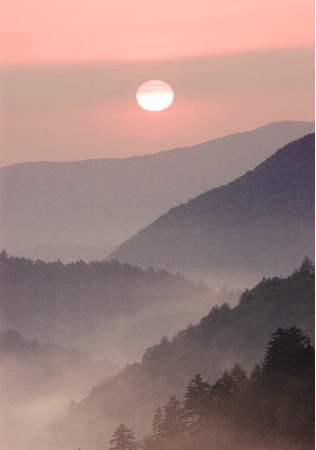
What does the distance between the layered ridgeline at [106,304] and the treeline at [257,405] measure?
1.21ft

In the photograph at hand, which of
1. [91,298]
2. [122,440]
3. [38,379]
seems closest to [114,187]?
[91,298]

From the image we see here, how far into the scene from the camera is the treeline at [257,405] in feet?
15.6

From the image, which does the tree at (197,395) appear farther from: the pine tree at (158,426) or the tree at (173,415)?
the pine tree at (158,426)

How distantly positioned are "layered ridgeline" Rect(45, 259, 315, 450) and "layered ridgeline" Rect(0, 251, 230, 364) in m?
0.09

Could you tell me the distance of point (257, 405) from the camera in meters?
4.77

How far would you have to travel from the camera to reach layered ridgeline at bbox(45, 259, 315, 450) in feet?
15.5

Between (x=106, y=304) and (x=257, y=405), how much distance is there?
3.32 ft

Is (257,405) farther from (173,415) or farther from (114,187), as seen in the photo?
(114,187)

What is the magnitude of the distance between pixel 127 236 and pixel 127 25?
3.83 ft

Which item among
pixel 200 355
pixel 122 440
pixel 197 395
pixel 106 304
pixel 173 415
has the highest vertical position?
pixel 106 304

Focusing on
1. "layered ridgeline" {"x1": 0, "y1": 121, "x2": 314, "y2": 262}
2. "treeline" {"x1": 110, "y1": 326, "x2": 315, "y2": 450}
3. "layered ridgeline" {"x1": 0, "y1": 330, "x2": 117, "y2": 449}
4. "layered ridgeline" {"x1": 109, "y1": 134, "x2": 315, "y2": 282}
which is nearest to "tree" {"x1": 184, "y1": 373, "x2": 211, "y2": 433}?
"treeline" {"x1": 110, "y1": 326, "x2": 315, "y2": 450}

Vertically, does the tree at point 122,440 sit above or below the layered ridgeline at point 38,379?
below

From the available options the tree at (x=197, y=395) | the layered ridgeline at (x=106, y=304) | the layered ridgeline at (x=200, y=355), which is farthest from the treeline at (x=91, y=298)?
the tree at (x=197, y=395)

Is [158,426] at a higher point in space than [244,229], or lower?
lower
